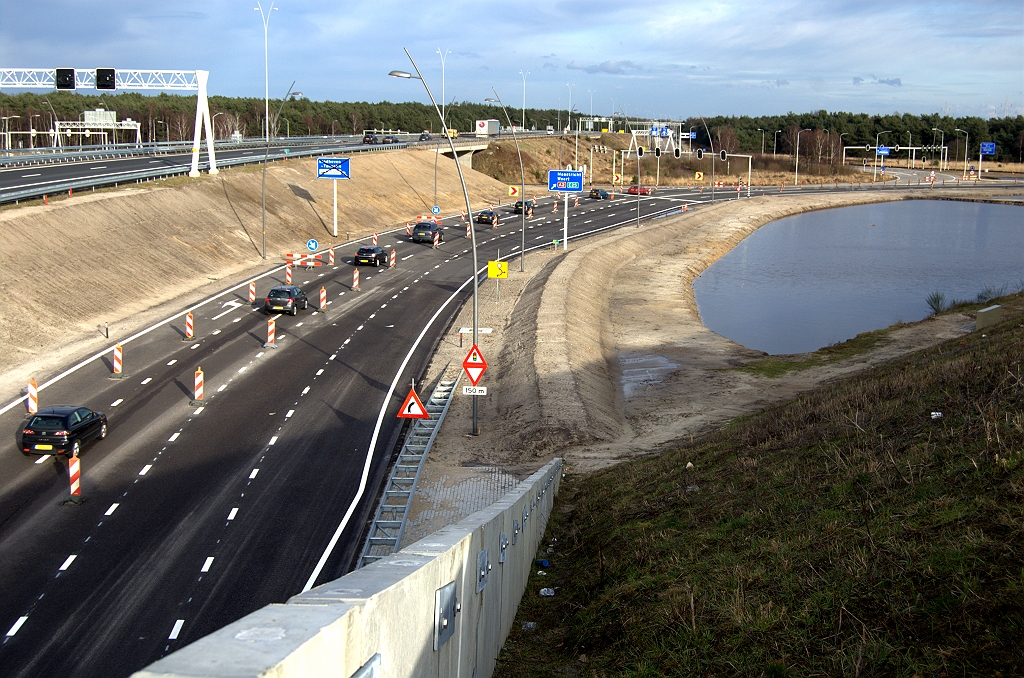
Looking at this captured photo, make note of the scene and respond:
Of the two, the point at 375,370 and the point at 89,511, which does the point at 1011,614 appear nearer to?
the point at 89,511

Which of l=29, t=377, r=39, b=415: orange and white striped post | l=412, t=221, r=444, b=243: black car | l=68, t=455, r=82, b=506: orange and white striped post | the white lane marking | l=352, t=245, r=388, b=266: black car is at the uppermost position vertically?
l=412, t=221, r=444, b=243: black car

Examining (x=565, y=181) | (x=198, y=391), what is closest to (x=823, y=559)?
(x=198, y=391)

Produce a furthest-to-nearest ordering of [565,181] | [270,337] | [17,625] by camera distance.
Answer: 1. [565,181]
2. [270,337]
3. [17,625]

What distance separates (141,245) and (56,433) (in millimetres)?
29698

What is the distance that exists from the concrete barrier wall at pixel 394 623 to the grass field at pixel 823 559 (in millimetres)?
1574

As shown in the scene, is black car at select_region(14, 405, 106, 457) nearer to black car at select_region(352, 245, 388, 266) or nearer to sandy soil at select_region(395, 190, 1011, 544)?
sandy soil at select_region(395, 190, 1011, 544)

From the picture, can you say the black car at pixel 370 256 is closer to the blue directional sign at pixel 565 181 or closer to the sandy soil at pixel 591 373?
the sandy soil at pixel 591 373

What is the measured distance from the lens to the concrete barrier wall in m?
4.46

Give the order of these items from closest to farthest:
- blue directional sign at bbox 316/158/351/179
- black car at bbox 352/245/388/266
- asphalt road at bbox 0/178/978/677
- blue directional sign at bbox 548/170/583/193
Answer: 1. asphalt road at bbox 0/178/978/677
2. black car at bbox 352/245/388/266
3. blue directional sign at bbox 548/170/583/193
4. blue directional sign at bbox 316/158/351/179

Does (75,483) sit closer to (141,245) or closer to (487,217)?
(141,245)

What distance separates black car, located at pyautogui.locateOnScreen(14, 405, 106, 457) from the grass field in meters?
14.1

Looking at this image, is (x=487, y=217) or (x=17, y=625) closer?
(x=17, y=625)

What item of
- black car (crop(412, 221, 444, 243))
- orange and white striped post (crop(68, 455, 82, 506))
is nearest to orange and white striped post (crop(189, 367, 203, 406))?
orange and white striped post (crop(68, 455, 82, 506))

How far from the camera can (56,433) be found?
23.7m
